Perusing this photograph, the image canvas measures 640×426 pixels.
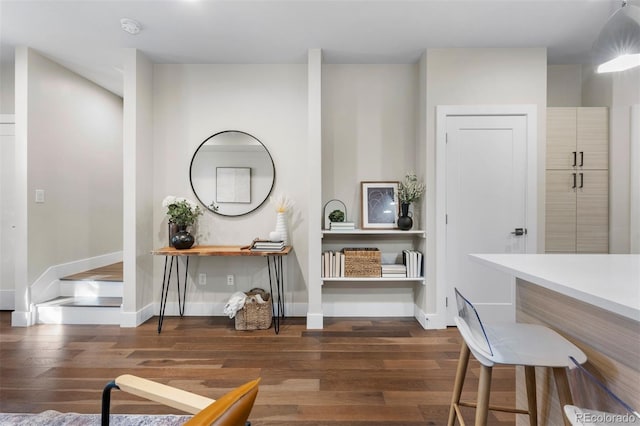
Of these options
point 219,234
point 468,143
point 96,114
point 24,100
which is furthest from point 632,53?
point 96,114

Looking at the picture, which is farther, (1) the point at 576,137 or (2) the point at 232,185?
(2) the point at 232,185

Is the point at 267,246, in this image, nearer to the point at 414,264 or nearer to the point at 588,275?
the point at 414,264

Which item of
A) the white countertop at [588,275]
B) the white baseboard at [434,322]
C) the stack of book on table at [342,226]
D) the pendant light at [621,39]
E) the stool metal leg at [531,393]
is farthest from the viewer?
the stack of book on table at [342,226]

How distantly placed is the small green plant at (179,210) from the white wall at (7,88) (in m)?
2.14

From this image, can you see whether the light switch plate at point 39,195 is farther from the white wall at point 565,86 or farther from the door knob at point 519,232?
the white wall at point 565,86

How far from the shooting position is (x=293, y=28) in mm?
2830

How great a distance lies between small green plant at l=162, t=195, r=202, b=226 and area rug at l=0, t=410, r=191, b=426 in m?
1.75

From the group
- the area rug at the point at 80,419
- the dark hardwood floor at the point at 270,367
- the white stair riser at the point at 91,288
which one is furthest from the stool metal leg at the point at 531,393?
the white stair riser at the point at 91,288

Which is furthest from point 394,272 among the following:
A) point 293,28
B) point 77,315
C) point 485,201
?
point 77,315

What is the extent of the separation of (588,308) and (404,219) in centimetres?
213

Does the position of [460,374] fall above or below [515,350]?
below

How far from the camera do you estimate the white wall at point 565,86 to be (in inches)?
139

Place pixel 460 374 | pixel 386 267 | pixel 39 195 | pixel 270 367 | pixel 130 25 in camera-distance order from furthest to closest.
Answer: pixel 39 195, pixel 386 267, pixel 130 25, pixel 270 367, pixel 460 374

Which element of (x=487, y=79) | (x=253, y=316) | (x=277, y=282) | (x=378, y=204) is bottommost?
(x=253, y=316)
